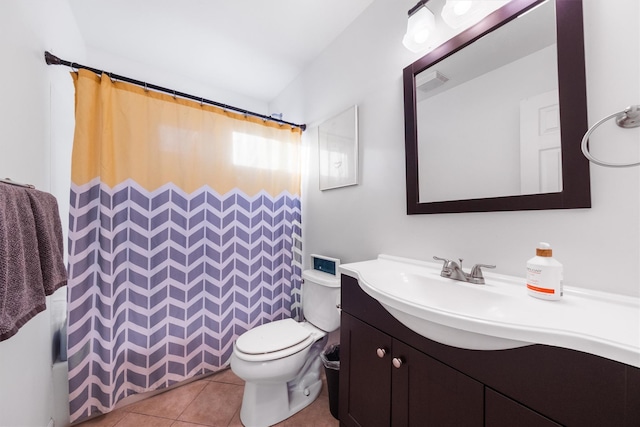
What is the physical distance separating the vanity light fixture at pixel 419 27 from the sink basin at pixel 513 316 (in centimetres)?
104

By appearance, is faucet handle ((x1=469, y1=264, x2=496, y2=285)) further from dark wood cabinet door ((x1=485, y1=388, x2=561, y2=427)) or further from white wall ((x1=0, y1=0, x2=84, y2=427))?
white wall ((x1=0, y1=0, x2=84, y2=427))

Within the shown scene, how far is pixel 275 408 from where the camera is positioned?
4.23 ft

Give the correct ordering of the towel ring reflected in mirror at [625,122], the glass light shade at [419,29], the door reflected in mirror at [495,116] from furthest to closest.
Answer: the glass light shade at [419,29] → the door reflected in mirror at [495,116] → the towel ring reflected in mirror at [625,122]

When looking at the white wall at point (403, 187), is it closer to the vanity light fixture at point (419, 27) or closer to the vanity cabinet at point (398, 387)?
the vanity light fixture at point (419, 27)

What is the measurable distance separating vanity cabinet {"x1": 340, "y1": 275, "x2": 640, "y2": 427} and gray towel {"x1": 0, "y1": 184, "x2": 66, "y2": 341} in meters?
1.04

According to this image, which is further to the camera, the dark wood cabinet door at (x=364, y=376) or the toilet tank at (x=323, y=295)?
the toilet tank at (x=323, y=295)

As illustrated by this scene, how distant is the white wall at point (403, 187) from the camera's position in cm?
65

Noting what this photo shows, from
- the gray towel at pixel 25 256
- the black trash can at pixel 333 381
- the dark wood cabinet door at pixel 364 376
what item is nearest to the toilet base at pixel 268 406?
the black trash can at pixel 333 381

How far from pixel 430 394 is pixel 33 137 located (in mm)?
1862

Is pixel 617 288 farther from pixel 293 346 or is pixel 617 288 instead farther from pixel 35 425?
pixel 35 425

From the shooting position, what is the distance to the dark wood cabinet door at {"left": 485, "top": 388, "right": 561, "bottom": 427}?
518mm

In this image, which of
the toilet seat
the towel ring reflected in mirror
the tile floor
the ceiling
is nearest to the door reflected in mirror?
the towel ring reflected in mirror

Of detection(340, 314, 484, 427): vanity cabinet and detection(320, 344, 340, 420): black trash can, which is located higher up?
detection(340, 314, 484, 427): vanity cabinet

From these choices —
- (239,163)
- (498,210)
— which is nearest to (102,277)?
(239,163)
